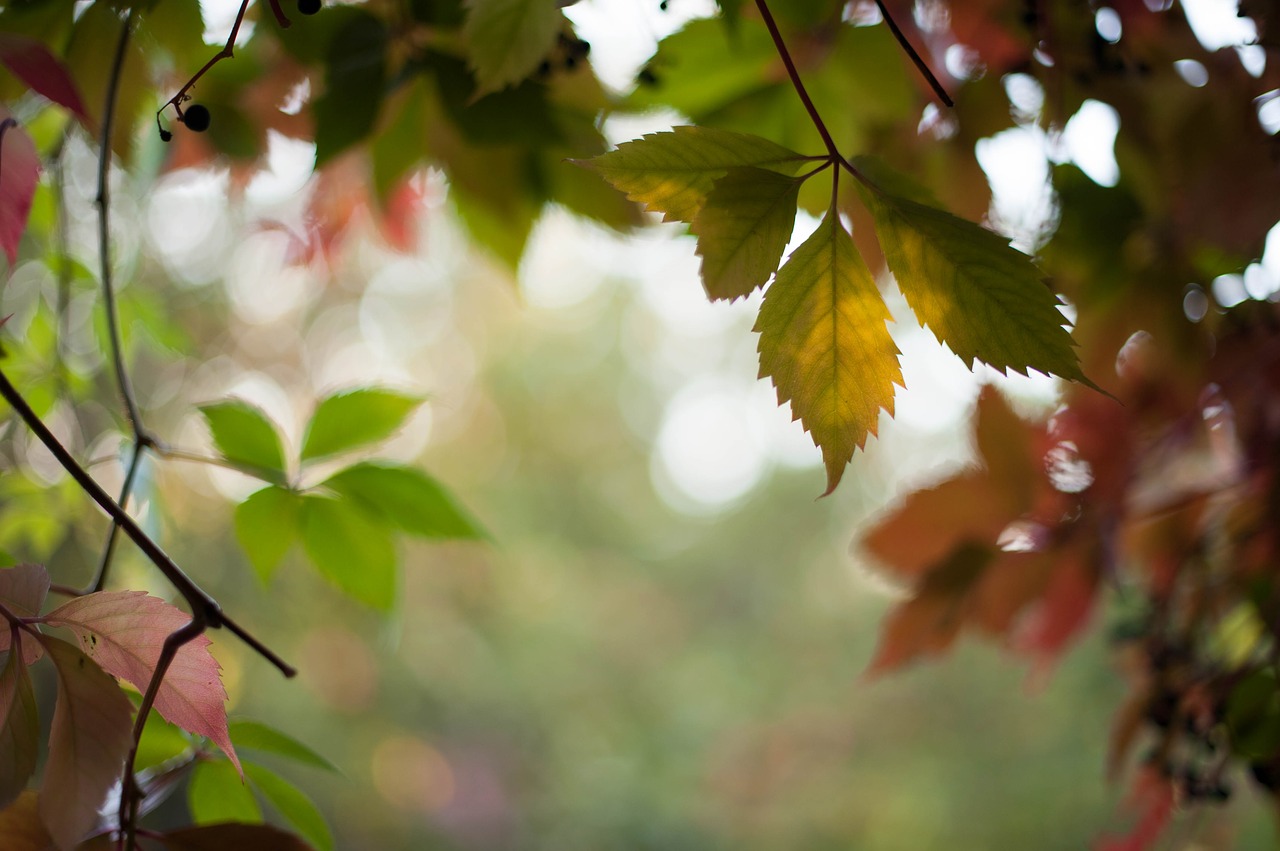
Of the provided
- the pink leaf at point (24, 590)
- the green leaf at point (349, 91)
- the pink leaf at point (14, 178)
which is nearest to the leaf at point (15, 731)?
the pink leaf at point (24, 590)

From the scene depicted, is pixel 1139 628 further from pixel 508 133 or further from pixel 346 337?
pixel 346 337

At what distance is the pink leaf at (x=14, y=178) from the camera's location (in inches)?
10.8

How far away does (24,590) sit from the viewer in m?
0.24

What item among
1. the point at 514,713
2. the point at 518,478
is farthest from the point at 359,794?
the point at 518,478

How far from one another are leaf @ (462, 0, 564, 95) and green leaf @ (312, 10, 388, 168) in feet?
0.41

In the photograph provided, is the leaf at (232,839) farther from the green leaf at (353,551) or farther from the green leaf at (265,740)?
the green leaf at (353,551)

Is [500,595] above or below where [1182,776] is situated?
above

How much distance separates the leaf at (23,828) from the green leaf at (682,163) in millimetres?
258

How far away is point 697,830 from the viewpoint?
4566 millimetres

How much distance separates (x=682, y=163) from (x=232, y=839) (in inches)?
9.7

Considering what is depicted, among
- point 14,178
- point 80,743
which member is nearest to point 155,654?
point 80,743

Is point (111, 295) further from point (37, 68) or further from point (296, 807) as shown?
point (296, 807)

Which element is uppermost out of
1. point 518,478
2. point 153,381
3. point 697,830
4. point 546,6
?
point 518,478

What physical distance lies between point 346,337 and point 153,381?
3.85 ft
